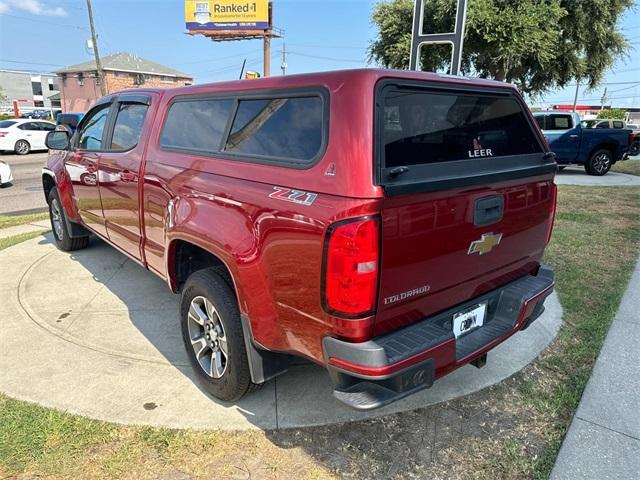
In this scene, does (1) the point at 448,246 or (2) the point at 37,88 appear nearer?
(1) the point at 448,246

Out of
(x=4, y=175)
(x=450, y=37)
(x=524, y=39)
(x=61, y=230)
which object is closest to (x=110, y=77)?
(x=4, y=175)

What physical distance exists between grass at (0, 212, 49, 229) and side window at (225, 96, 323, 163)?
21.3 feet

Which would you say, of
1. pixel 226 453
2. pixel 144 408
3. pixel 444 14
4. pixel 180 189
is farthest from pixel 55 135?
pixel 444 14

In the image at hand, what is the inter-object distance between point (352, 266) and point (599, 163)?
49.7 ft

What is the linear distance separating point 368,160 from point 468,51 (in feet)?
56.8

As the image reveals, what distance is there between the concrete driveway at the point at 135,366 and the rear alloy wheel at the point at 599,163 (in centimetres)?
1198

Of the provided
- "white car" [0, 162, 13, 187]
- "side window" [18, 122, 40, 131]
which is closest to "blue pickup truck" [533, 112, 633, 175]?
"white car" [0, 162, 13, 187]

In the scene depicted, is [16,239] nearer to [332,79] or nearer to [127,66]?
[332,79]

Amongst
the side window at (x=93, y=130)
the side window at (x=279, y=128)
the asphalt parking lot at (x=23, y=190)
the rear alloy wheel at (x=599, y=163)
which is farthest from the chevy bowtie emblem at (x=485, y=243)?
the rear alloy wheel at (x=599, y=163)

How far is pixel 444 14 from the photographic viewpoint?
54.0 ft

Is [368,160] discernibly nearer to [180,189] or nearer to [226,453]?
[180,189]

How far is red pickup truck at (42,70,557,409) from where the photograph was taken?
1.97 m

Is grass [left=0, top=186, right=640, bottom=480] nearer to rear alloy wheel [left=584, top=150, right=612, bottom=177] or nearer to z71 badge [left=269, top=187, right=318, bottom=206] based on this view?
z71 badge [left=269, top=187, right=318, bottom=206]

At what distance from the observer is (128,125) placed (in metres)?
3.90
